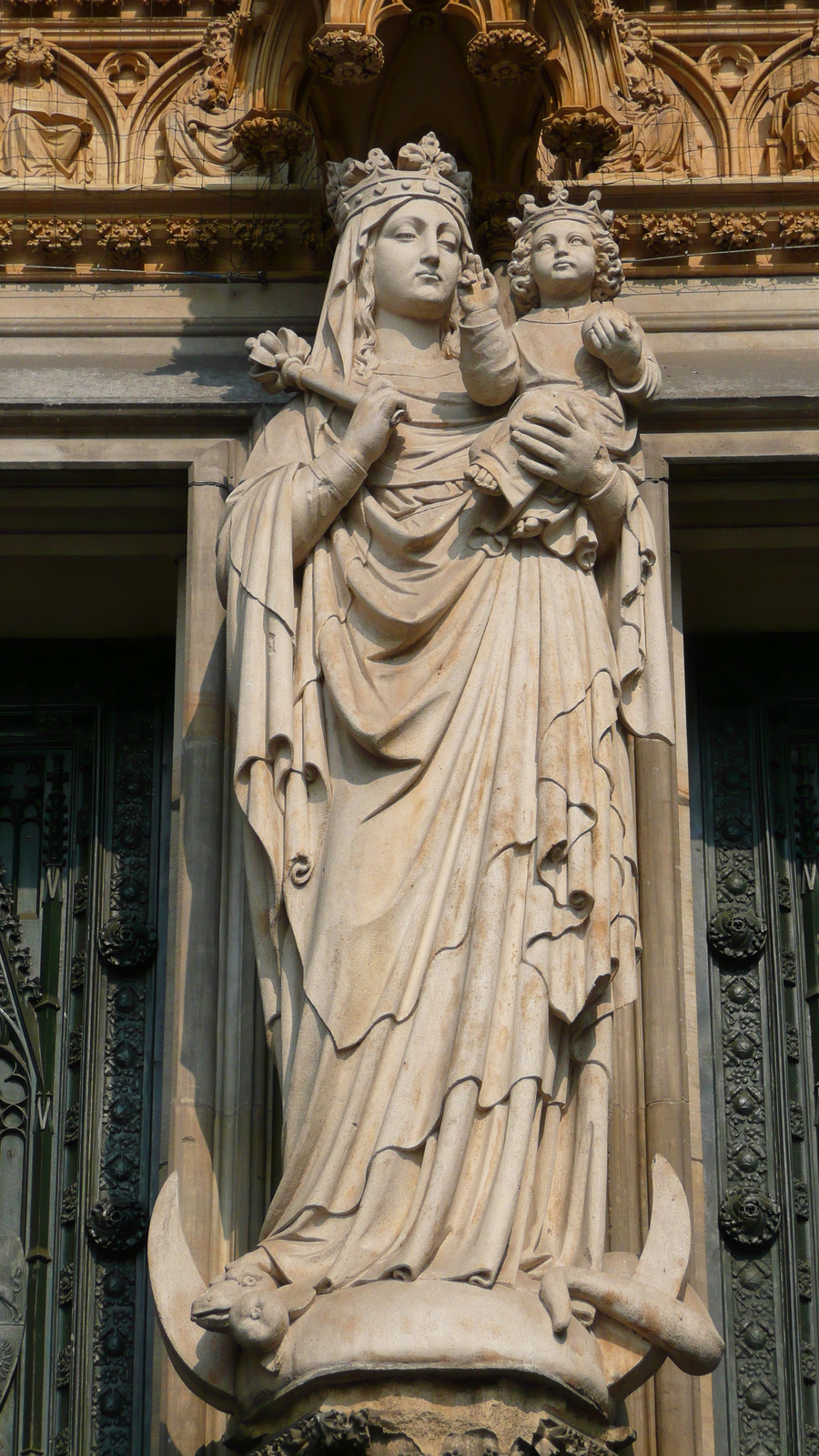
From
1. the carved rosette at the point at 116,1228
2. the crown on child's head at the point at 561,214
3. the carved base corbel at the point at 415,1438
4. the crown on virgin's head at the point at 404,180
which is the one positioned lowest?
the carved base corbel at the point at 415,1438

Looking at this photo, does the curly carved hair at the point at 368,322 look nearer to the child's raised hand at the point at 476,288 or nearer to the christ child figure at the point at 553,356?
the child's raised hand at the point at 476,288

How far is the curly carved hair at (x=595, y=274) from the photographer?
7520 mm

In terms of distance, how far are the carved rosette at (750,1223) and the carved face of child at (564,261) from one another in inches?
92.5

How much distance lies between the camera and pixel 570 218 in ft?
24.6

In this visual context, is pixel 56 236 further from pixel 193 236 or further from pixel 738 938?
pixel 738 938

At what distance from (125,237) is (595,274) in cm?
152

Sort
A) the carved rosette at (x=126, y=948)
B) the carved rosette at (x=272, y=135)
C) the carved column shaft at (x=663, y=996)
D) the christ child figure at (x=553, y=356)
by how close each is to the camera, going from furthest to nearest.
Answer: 1. the carved rosette at (x=126, y=948)
2. the carved rosette at (x=272, y=135)
3. the christ child figure at (x=553, y=356)
4. the carved column shaft at (x=663, y=996)

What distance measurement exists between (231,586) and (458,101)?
1720 mm

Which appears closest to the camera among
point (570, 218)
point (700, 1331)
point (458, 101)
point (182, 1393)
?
point (700, 1331)

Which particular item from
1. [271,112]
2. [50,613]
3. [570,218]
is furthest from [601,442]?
[50,613]

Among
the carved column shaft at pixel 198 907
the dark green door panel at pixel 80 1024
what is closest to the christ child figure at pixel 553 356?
the carved column shaft at pixel 198 907

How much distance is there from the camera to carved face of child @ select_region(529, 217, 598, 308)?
24.5ft

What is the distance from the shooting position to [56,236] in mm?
8375

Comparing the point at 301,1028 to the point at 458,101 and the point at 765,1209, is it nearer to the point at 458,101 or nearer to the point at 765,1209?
the point at 765,1209
